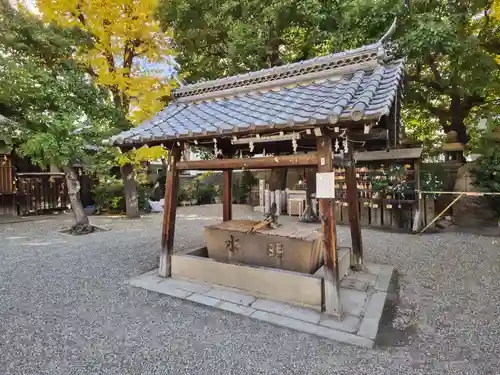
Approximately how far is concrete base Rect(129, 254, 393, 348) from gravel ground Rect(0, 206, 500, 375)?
0.19 m

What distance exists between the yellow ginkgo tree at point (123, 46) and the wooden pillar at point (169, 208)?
14.6 feet

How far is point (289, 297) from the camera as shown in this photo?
4.28 m

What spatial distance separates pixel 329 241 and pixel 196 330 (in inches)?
81.6

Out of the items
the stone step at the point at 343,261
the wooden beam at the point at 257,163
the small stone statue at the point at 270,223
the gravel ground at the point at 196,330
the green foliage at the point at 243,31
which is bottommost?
the gravel ground at the point at 196,330

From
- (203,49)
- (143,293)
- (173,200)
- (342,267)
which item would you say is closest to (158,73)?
(203,49)

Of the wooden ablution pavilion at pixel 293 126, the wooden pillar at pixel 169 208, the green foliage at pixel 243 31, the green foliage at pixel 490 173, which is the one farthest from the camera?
the green foliage at pixel 243 31

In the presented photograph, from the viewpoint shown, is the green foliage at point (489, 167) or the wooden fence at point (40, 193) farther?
the wooden fence at point (40, 193)

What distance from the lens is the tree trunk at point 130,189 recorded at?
40.7 feet

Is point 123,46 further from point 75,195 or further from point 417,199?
point 417,199

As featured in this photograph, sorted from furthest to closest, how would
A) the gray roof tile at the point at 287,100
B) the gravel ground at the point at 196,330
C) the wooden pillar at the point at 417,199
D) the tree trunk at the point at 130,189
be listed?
the tree trunk at the point at 130,189 < the wooden pillar at the point at 417,199 < the gray roof tile at the point at 287,100 < the gravel ground at the point at 196,330

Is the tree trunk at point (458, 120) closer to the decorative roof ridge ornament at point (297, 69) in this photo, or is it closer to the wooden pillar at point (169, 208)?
the decorative roof ridge ornament at point (297, 69)

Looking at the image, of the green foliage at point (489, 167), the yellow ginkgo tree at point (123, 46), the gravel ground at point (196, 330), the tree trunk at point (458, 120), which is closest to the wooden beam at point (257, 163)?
the gravel ground at point (196, 330)

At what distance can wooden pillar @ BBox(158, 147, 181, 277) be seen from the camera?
209 inches

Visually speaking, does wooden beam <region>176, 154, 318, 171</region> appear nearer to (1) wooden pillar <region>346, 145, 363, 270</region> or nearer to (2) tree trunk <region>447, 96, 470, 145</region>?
(1) wooden pillar <region>346, 145, 363, 270</region>
